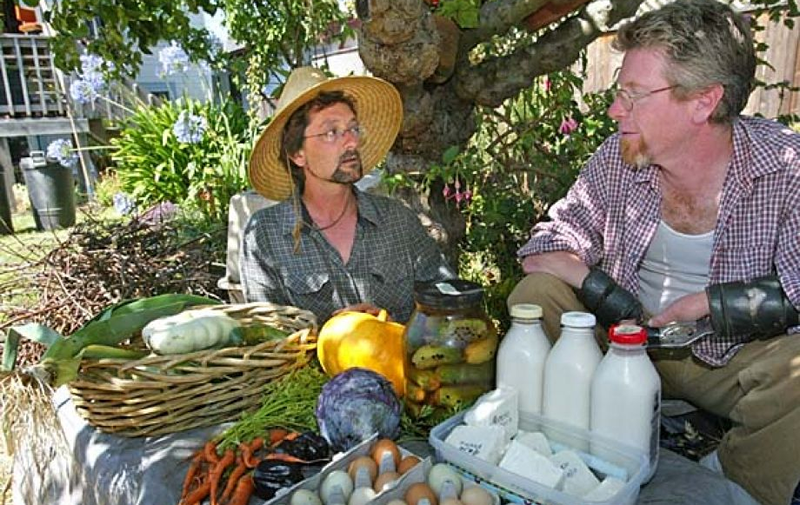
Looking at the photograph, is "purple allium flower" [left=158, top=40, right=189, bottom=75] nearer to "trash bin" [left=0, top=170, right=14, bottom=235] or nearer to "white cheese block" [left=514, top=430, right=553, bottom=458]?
"trash bin" [left=0, top=170, right=14, bottom=235]

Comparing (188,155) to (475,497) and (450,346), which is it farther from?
(475,497)

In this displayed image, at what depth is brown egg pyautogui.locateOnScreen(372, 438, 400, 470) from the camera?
1.27 m

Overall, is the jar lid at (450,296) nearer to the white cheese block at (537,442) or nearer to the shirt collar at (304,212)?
the white cheese block at (537,442)

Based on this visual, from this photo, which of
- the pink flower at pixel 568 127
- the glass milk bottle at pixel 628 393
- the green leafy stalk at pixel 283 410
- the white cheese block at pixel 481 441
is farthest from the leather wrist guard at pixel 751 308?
the pink flower at pixel 568 127

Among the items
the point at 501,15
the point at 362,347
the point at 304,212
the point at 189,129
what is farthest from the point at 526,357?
the point at 189,129

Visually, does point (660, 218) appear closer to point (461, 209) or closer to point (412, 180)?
point (412, 180)

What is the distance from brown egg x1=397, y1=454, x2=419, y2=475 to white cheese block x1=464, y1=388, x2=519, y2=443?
143mm

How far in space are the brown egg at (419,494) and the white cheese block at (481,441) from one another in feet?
0.42

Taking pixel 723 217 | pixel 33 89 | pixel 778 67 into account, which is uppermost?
pixel 33 89

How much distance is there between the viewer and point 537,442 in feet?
4.25

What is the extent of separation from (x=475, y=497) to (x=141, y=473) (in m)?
0.79

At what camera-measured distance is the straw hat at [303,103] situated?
228 centimetres

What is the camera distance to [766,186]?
189 centimetres

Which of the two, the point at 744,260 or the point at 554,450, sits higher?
the point at 744,260
